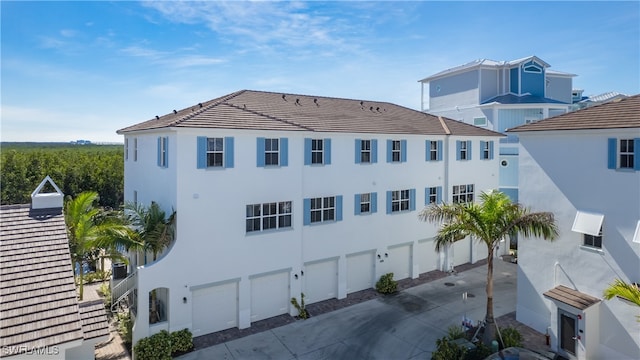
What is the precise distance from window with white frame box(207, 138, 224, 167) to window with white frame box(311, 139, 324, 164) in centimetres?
499

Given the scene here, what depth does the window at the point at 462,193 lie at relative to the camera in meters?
26.2

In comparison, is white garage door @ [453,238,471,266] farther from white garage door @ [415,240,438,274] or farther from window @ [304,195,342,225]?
window @ [304,195,342,225]

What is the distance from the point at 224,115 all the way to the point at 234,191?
11.9 ft

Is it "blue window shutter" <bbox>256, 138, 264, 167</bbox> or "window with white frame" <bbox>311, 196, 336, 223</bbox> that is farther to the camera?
"window with white frame" <bbox>311, 196, 336, 223</bbox>

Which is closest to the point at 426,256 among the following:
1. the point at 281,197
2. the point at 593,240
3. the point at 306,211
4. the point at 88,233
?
the point at 306,211

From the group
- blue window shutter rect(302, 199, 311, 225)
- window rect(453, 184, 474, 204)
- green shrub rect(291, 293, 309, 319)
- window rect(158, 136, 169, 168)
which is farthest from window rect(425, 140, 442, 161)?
window rect(158, 136, 169, 168)

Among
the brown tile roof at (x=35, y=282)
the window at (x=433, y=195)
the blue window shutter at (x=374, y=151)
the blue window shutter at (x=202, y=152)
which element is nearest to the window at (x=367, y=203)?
the blue window shutter at (x=374, y=151)

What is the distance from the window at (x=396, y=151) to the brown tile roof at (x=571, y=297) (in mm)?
10677

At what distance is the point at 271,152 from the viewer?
18297 millimetres

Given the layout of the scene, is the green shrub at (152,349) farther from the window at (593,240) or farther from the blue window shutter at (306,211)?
the window at (593,240)

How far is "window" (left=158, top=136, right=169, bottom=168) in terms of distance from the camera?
670 inches

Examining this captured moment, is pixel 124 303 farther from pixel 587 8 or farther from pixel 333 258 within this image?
pixel 587 8

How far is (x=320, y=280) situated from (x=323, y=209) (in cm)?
385

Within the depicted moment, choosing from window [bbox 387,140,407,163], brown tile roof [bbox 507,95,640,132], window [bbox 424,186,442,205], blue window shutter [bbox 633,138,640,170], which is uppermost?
brown tile roof [bbox 507,95,640,132]
